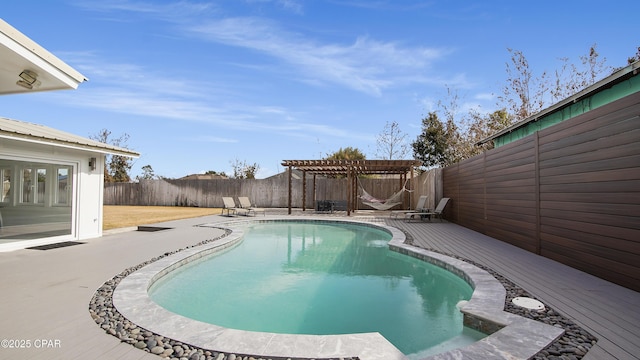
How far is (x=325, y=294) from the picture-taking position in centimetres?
443

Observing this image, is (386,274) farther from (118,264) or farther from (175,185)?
(175,185)

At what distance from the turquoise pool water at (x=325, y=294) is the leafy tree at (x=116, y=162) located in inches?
1077

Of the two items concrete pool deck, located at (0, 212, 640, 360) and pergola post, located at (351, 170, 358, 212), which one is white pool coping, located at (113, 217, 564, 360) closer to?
concrete pool deck, located at (0, 212, 640, 360)

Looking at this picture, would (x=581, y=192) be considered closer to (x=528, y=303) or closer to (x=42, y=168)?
(x=528, y=303)

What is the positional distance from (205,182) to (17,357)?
18489 mm

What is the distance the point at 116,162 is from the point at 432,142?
87.7 feet

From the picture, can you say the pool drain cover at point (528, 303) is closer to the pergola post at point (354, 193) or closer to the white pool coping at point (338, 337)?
the white pool coping at point (338, 337)

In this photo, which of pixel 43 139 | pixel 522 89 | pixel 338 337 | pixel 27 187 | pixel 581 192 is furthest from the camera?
pixel 522 89

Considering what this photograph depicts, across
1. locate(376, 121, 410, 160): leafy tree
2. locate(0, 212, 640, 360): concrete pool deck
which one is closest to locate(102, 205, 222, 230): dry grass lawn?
locate(0, 212, 640, 360): concrete pool deck

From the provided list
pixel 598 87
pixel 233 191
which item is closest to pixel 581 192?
pixel 598 87

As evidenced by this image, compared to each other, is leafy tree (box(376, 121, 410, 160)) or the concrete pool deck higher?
leafy tree (box(376, 121, 410, 160))

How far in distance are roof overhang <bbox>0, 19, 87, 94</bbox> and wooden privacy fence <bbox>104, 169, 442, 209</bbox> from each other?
13.6m

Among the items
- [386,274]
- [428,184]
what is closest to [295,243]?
[386,274]

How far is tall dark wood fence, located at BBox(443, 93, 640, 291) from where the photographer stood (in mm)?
3564
